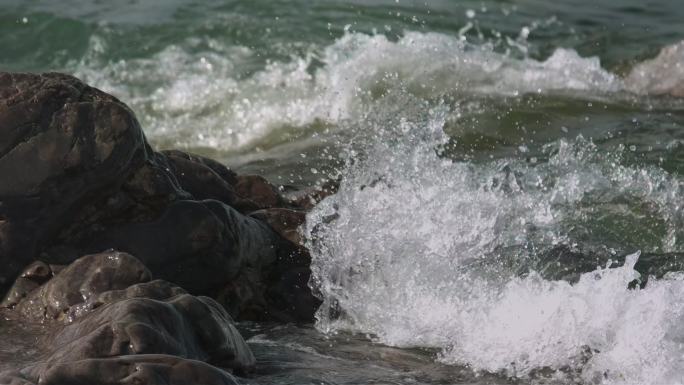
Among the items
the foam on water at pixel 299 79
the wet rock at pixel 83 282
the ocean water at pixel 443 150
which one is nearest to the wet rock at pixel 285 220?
the ocean water at pixel 443 150

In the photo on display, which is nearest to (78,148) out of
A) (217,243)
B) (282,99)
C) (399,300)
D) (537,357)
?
(217,243)

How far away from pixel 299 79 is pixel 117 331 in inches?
285

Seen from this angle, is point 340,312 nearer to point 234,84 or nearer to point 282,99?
point 282,99

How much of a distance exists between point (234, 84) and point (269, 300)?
5988 millimetres

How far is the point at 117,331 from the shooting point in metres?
4.01

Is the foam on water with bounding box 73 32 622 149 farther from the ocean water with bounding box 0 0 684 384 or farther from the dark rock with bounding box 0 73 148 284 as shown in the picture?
the dark rock with bounding box 0 73 148 284

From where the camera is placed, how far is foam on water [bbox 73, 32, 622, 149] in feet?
34.2

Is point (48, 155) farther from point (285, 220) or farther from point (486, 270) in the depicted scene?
point (486, 270)

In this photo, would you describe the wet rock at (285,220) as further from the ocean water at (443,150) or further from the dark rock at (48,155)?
the dark rock at (48,155)

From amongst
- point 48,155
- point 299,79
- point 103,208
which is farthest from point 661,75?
point 48,155

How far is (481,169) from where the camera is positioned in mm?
7359

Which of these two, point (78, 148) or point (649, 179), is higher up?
point (78, 148)

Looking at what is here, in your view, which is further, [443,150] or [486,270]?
[443,150]

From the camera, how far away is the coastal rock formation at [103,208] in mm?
5012
